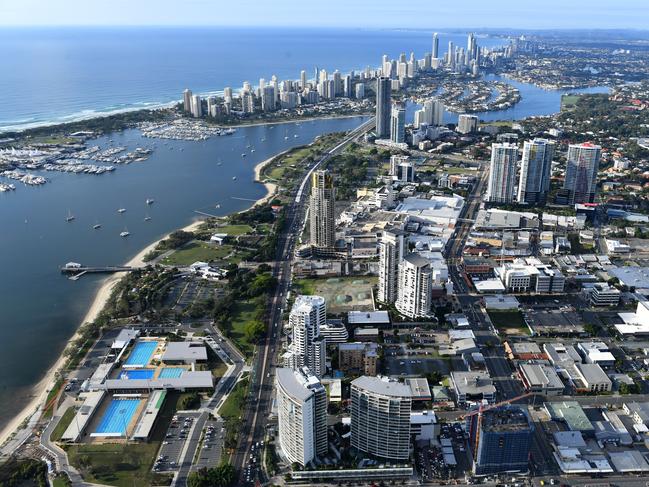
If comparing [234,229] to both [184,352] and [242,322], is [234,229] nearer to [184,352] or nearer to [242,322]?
[242,322]

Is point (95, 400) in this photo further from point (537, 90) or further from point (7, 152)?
point (537, 90)

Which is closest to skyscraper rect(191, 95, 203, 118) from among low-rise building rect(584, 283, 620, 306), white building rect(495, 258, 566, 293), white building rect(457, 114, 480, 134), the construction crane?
white building rect(457, 114, 480, 134)

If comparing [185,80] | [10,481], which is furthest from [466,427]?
[185,80]

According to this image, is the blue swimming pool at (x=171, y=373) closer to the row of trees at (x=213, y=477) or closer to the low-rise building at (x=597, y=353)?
the row of trees at (x=213, y=477)

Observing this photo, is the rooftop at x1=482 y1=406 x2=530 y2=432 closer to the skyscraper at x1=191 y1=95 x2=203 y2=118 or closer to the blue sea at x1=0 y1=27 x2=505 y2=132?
the skyscraper at x1=191 y1=95 x2=203 y2=118

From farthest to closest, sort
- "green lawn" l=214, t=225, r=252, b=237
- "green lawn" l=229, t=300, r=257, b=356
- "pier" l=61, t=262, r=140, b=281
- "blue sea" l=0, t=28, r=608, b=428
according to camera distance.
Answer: "green lawn" l=214, t=225, r=252, b=237, "pier" l=61, t=262, r=140, b=281, "blue sea" l=0, t=28, r=608, b=428, "green lawn" l=229, t=300, r=257, b=356

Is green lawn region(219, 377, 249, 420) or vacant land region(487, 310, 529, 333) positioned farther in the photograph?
vacant land region(487, 310, 529, 333)
